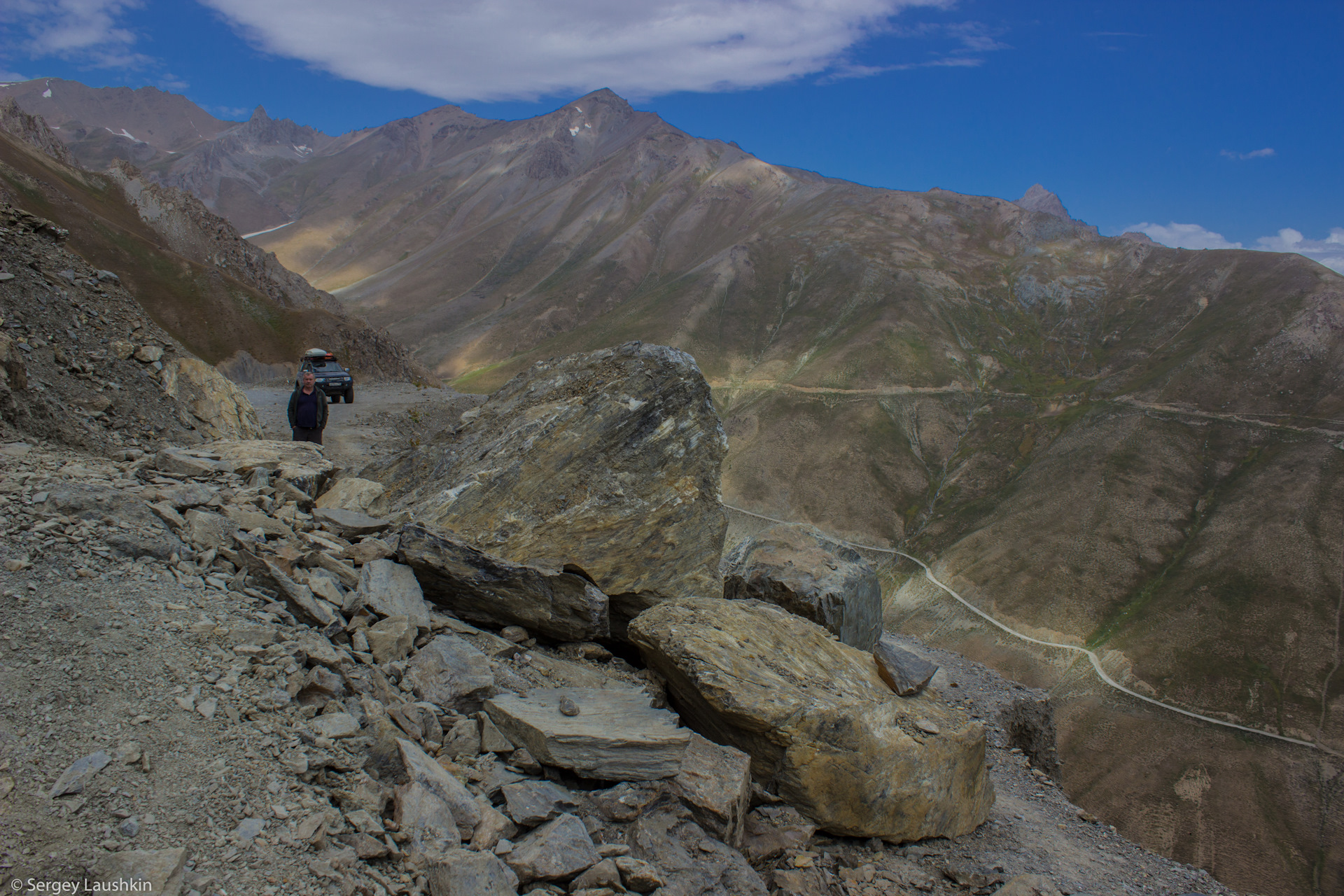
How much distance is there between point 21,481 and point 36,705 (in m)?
3.73

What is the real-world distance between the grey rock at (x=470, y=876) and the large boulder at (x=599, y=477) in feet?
18.2

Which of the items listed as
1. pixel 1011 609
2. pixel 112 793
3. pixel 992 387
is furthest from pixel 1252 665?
pixel 112 793

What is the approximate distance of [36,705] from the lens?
5.15 m

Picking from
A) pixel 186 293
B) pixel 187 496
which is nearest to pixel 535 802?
pixel 187 496

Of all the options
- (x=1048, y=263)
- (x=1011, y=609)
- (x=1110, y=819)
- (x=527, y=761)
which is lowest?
(x=1110, y=819)

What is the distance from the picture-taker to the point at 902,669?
12.3m

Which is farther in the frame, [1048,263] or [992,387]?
[1048,263]

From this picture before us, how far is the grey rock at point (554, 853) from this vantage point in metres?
6.05

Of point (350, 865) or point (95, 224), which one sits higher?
point (95, 224)

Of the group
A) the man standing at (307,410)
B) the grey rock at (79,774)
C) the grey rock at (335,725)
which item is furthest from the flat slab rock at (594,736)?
the man standing at (307,410)

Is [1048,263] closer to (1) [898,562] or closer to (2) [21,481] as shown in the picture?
(1) [898,562]

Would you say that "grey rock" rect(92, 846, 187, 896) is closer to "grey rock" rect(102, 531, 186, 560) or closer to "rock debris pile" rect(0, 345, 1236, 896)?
"rock debris pile" rect(0, 345, 1236, 896)

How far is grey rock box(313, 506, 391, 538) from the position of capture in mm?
10555

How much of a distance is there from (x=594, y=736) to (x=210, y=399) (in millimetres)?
15098
